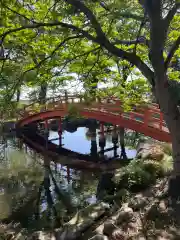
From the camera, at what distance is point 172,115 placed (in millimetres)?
4594

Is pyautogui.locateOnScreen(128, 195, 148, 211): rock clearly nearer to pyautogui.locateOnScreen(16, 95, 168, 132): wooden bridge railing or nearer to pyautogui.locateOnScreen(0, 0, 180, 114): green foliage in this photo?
pyautogui.locateOnScreen(0, 0, 180, 114): green foliage

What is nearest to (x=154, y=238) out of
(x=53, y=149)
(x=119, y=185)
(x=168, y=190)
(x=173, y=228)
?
(x=173, y=228)

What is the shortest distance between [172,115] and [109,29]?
6.11ft

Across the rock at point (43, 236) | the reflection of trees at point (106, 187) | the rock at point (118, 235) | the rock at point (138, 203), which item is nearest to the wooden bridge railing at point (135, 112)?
the reflection of trees at point (106, 187)

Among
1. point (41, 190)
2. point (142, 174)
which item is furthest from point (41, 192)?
point (142, 174)

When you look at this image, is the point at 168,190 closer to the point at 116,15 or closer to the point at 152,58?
the point at 152,58

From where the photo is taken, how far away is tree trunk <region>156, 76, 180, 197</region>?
14.8 feet

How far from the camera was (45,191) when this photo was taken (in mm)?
9031

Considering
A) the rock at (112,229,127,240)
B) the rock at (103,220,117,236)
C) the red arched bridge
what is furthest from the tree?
the red arched bridge

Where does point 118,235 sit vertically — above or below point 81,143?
above

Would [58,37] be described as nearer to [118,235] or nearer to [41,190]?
[118,235]

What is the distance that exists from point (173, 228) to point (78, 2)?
3.66 m

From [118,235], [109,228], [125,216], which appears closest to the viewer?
[118,235]

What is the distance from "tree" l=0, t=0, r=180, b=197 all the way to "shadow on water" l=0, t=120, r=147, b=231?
3502 millimetres
